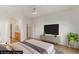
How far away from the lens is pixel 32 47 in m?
1.60

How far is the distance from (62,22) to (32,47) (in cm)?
64

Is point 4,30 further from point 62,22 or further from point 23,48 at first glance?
point 62,22

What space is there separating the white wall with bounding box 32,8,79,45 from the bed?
0.13m

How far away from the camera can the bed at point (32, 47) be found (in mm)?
1560

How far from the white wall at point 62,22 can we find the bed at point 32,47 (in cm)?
13

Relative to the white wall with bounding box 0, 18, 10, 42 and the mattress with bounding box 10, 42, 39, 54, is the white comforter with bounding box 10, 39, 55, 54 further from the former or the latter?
the white wall with bounding box 0, 18, 10, 42

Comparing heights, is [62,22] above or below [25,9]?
below

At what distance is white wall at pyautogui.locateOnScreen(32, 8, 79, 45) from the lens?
1.56 meters

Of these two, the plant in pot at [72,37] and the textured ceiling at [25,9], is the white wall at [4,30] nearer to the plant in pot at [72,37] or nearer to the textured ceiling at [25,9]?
the textured ceiling at [25,9]

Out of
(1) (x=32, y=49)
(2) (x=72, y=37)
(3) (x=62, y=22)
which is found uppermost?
(3) (x=62, y=22)

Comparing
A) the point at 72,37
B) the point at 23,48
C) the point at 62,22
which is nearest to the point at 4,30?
the point at 23,48

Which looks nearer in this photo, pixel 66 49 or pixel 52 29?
pixel 66 49
